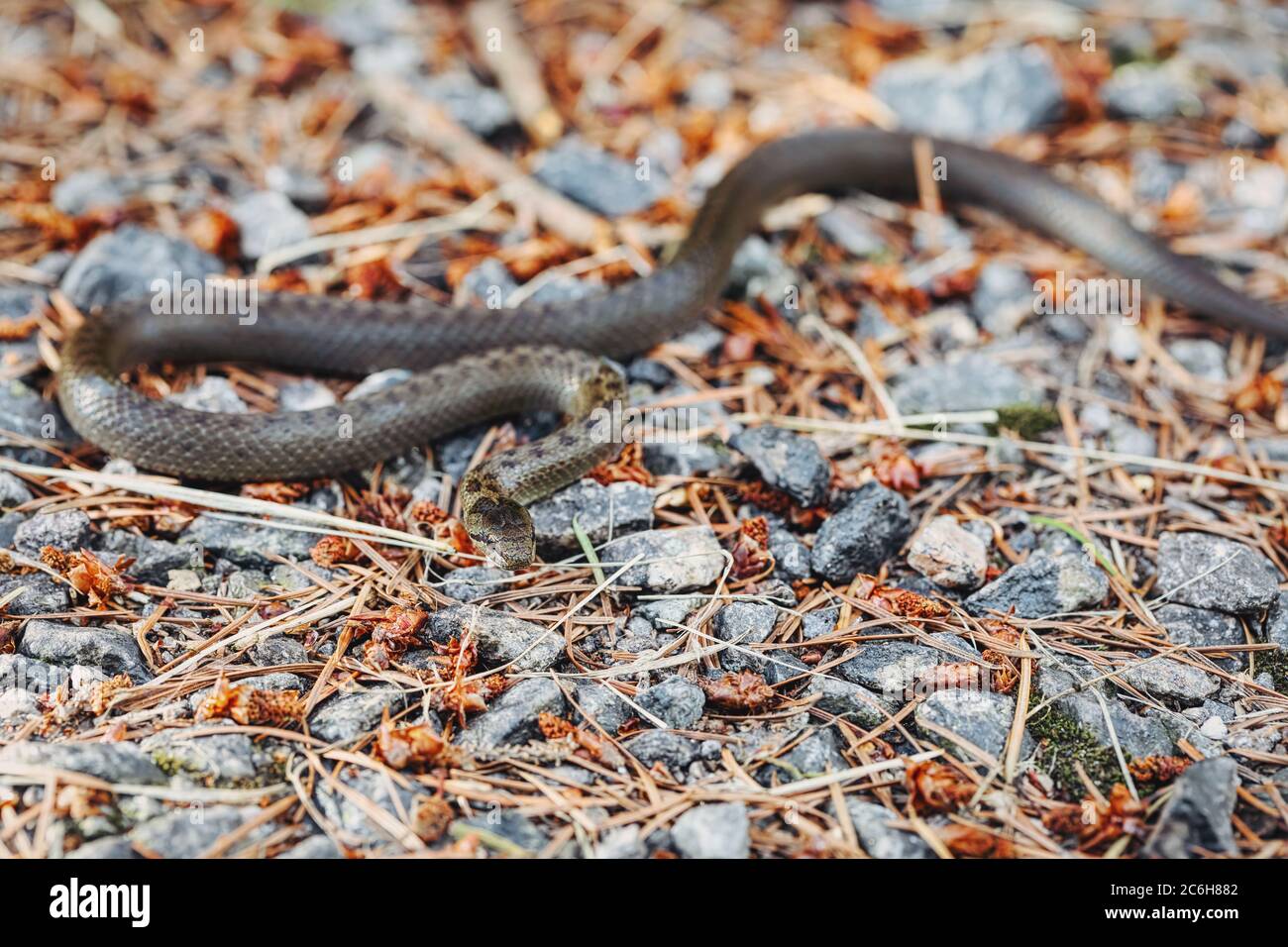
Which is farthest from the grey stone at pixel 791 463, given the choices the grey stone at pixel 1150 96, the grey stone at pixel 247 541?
the grey stone at pixel 1150 96

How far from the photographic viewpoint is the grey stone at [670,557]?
17.8ft

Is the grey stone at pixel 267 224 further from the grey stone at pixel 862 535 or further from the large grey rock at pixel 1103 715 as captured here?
the large grey rock at pixel 1103 715

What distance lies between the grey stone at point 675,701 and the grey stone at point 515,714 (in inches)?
15.9

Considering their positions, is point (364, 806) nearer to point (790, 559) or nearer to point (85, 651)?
point (85, 651)

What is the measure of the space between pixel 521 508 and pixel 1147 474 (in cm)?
390

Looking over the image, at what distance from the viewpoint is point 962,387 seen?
6.95 metres

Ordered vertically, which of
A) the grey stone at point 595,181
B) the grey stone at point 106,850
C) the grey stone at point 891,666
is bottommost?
the grey stone at point 106,850

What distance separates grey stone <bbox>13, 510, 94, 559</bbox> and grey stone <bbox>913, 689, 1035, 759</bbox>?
441 cm

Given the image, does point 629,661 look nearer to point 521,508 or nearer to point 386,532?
point 521,508

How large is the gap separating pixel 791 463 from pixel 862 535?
26.1 inches

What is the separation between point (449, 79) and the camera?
9.01 meters

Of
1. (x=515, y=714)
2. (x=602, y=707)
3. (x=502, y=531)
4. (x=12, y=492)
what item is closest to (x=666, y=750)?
(x=602, y=707)
